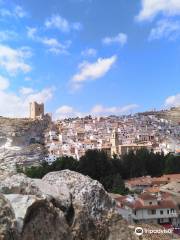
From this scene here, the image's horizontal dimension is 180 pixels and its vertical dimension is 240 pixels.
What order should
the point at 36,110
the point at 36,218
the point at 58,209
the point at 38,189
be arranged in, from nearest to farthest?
the point at 36,218 → the point at 58,209 → the point at 38,189 → the point at 36,110

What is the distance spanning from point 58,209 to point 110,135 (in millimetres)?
136266

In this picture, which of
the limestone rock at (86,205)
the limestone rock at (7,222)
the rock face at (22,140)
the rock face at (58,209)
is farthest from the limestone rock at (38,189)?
the rock face at (22,140)

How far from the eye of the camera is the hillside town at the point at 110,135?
11512cm

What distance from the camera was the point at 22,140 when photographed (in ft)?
427

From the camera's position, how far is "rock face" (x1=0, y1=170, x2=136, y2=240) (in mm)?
4953

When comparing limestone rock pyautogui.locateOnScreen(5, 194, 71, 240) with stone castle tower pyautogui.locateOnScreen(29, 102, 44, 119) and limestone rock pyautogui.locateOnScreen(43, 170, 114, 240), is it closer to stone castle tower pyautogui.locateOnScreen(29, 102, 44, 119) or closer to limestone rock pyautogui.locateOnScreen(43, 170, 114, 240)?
limestone rock pyautogui.locateOnScreen(43, 170, 114, 240)

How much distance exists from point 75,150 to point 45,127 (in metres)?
36.6

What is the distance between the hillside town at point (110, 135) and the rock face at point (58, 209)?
334ft

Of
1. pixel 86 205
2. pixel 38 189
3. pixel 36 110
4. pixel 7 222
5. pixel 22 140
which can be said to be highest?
pixel 36 110

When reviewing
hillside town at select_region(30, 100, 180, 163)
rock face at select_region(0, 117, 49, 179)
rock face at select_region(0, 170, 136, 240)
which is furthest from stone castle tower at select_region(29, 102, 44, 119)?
rock face at select_region(0, 170, 136, 240)

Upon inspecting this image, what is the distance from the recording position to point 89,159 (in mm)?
62250

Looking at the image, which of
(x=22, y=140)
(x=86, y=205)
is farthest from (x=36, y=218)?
(x=22, y=140)

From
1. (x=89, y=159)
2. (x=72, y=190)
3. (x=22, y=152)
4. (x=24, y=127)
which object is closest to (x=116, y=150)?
(x=22, y=152)

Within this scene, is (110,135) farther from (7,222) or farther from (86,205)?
(7,222)
